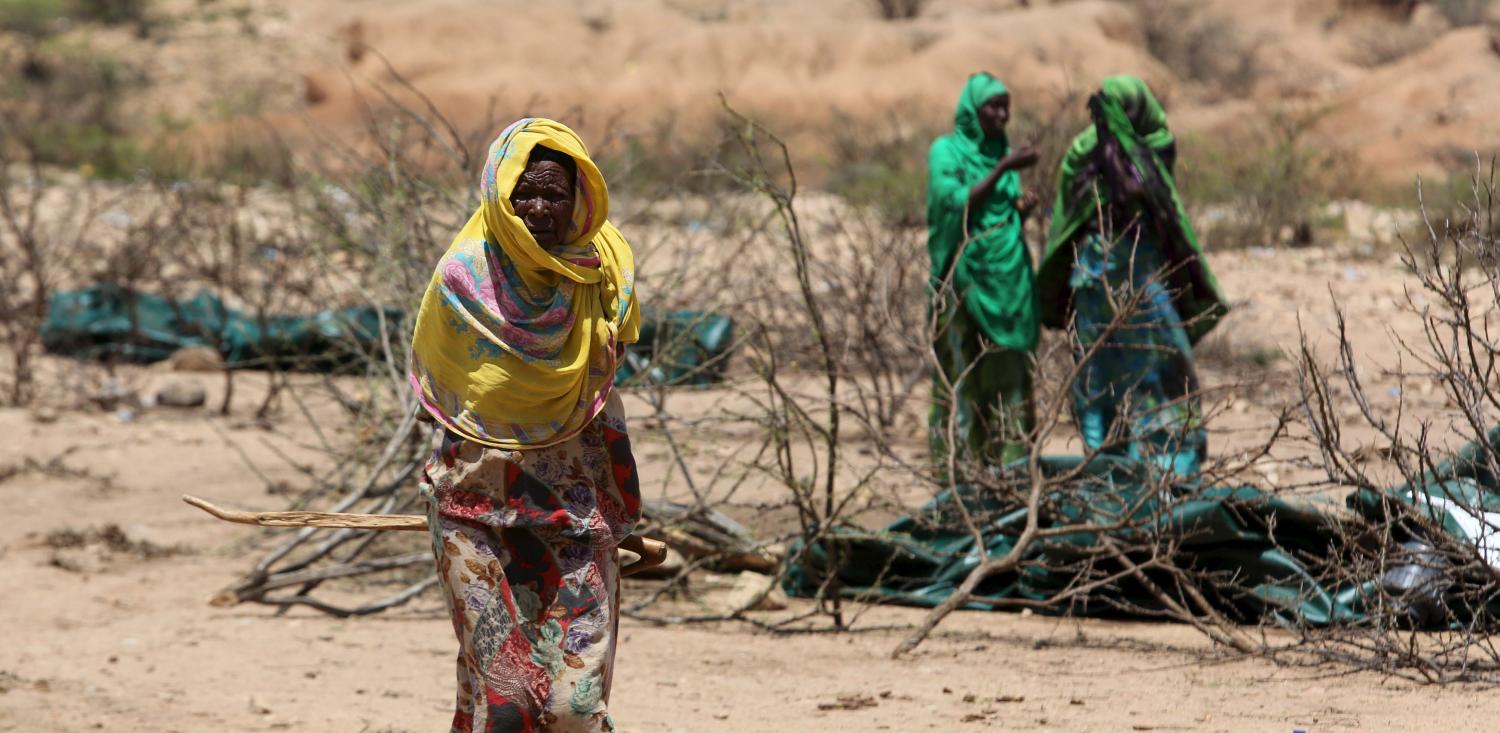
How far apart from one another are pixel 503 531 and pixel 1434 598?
2605 mm

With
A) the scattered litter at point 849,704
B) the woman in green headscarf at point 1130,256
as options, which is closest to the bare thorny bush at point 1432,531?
the scattered litter at point 849,704

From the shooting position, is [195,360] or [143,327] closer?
[195,360]

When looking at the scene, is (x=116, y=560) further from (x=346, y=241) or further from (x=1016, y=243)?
(x=1016, y=243)

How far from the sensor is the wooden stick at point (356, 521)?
346 centimetres

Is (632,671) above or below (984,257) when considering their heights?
below

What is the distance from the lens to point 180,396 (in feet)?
32.0

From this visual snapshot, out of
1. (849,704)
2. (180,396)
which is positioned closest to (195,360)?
(180,396)

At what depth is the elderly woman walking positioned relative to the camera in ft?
10.9

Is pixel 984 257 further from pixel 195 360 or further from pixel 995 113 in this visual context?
pixel 195 360

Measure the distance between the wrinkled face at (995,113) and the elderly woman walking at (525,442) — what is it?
341 centimetres

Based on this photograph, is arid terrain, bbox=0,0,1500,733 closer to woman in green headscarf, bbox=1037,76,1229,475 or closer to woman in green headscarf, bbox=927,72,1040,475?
woman in green headscarf, bbox=1037,76,1229,475

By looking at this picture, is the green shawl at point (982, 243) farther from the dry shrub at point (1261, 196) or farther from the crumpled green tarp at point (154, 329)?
the dry shrub at point (1261, 196)

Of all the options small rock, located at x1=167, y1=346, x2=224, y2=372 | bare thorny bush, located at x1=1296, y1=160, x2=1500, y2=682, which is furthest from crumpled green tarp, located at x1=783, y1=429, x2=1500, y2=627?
small rock, located at x1=167, y1=346, x2=224, y2=372

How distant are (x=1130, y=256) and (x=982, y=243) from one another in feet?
1.91
